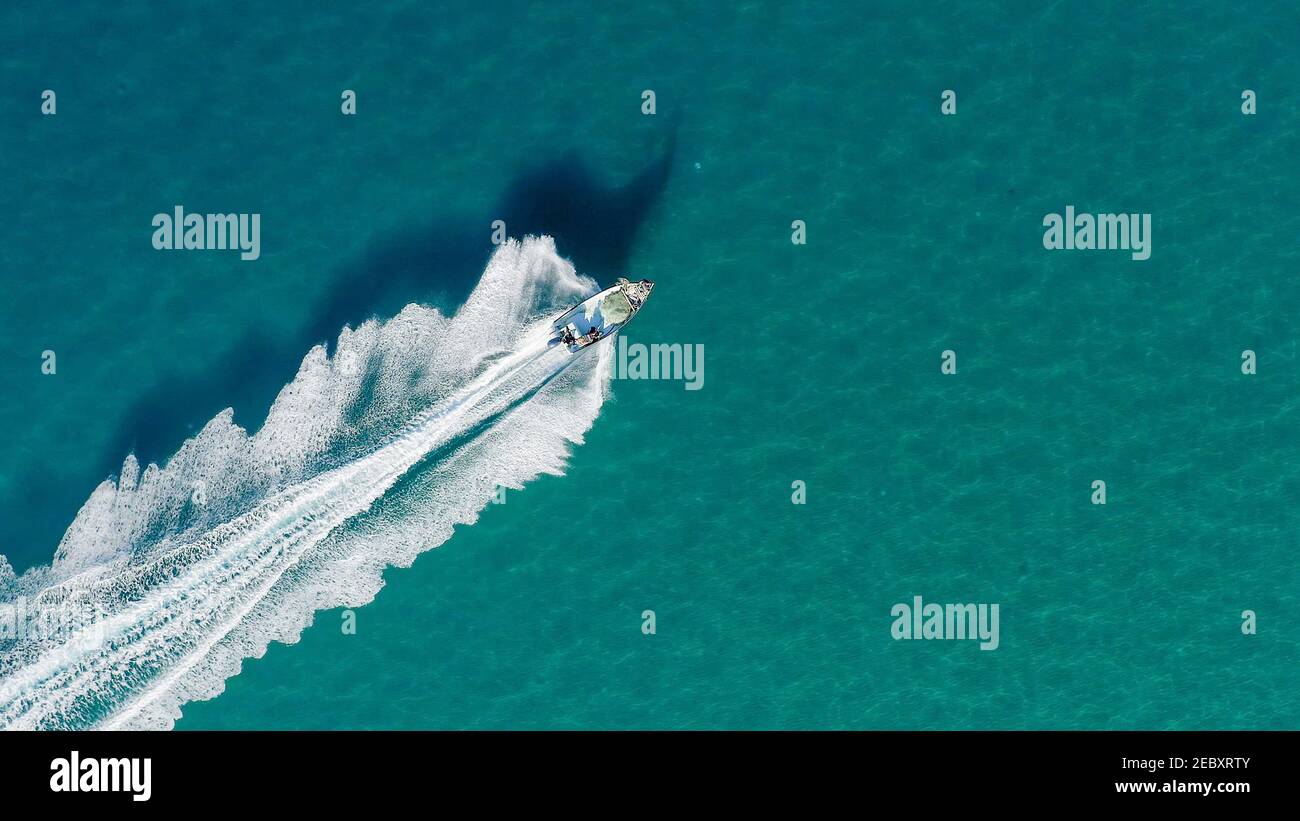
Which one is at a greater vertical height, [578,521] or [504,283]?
[504,283]

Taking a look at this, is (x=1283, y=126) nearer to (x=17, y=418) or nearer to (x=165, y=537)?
(x=165, y=537)

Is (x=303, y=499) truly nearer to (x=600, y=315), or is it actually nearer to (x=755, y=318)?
(x=600, y=315)

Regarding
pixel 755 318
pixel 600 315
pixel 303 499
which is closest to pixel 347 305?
pixel 303 499

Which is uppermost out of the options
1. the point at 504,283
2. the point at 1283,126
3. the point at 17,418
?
the point at 1283,126

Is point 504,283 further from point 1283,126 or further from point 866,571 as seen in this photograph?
point 1283,126

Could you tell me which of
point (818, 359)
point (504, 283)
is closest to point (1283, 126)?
point (818, 359)

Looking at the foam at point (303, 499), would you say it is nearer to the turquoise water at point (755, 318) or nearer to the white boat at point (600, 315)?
the white boat at point (600, 315)
